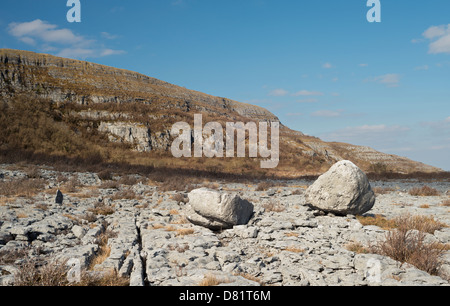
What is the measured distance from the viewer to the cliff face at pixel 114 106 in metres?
55.1

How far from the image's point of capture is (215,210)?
10539 mm

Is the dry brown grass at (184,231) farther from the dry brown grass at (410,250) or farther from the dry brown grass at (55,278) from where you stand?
the dry brown grass at (410,250)

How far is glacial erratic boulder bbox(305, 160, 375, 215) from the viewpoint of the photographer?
11.7 meters

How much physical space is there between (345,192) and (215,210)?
5706 mm

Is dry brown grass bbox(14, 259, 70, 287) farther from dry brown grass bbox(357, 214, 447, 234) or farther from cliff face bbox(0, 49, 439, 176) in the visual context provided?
cliff face bbox(0, 49, 439, 176)

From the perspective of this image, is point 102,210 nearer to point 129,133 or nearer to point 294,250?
point 294,250

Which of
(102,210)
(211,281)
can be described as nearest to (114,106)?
(102,210)

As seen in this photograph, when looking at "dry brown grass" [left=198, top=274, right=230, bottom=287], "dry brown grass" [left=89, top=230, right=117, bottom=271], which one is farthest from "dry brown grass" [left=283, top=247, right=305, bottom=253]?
"dry brown grass" [left=89, top=230, right=117, bottom=271]

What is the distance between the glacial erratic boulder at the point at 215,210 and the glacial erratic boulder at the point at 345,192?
3965 millimetres

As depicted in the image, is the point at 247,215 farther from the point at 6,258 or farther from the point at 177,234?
the point at 6,258

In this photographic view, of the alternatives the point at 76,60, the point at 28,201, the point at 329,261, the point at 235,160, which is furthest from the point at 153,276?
the point at 76,60

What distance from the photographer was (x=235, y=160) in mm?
56219

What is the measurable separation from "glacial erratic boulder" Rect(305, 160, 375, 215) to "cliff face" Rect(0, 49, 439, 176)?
3983cm
